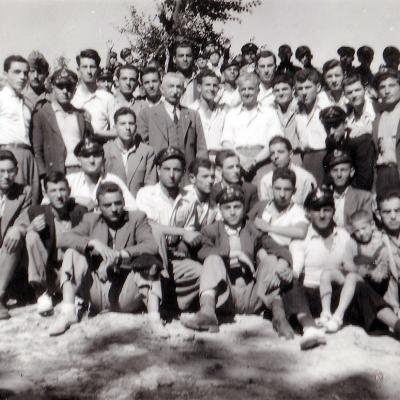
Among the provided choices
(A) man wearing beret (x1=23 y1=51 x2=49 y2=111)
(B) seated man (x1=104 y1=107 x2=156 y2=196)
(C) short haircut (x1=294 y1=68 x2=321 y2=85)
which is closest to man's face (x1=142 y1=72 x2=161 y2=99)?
(B) seated man (x1=104 y1=107 x2=156 y2=196)

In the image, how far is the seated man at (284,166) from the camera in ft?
21.0

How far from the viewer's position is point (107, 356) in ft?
14.5

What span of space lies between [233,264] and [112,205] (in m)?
1.22

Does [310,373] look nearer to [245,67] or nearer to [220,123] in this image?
[220,123]

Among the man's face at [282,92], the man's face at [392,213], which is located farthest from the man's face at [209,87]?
the man's face at [392,213]

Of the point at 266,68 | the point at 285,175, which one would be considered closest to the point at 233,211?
the point at 285,175

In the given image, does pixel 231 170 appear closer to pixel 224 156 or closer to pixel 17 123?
pixel 224 156

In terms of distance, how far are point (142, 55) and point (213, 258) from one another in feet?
53.0

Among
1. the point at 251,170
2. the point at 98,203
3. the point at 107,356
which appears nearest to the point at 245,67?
the point at 251,170

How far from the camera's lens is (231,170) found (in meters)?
6.32

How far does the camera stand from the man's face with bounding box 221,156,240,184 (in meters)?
6.31

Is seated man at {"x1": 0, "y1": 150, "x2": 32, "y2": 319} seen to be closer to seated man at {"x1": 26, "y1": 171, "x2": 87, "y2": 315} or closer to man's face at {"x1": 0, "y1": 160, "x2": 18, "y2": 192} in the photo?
man's face at {"x1": 0, "y1": 160, "x2": 18, "y2": 192}

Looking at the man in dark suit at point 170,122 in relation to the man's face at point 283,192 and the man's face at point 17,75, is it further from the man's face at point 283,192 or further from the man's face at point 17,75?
the man's face at point 283,192

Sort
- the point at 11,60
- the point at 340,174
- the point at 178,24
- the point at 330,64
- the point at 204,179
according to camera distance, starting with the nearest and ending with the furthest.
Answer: the point at 204,179 → the point at 340,174 → the point at 11,60 → the point at 330,64 → the point at 178,24
